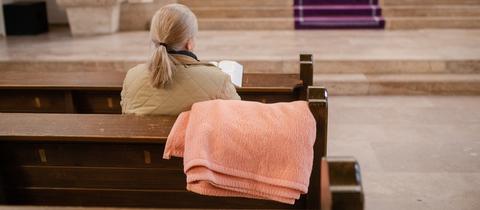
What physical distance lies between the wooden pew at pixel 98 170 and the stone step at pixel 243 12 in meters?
5.07

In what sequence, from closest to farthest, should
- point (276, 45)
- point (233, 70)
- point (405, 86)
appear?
point (233, 70)
point (405, 86)
point (276, 45)

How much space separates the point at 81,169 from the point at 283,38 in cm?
436

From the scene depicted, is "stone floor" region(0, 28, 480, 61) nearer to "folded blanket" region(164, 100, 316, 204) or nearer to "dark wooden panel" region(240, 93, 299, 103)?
"dark wooden panel" region(240, 93, 299, 103)

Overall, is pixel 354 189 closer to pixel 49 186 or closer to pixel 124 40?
pixel 49 186

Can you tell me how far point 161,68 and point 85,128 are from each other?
1.17 feet

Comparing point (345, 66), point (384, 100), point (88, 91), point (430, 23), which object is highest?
point (88, 91)

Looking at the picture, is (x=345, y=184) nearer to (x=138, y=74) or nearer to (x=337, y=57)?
(x=138, y=74)

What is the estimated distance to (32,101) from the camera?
303 cm

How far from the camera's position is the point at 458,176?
9.53 feet

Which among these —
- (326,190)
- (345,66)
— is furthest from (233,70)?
(345,66)

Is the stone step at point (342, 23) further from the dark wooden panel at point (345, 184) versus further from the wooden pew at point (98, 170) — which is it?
the dark wooden panel at point (345, 184)

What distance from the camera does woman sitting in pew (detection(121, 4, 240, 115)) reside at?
1.97m

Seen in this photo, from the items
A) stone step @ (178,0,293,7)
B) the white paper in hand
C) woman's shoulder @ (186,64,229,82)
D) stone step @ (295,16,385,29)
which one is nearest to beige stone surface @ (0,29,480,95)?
stone step @ (295,16,385,29)

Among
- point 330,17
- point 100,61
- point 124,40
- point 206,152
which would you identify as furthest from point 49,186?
point 330,17
